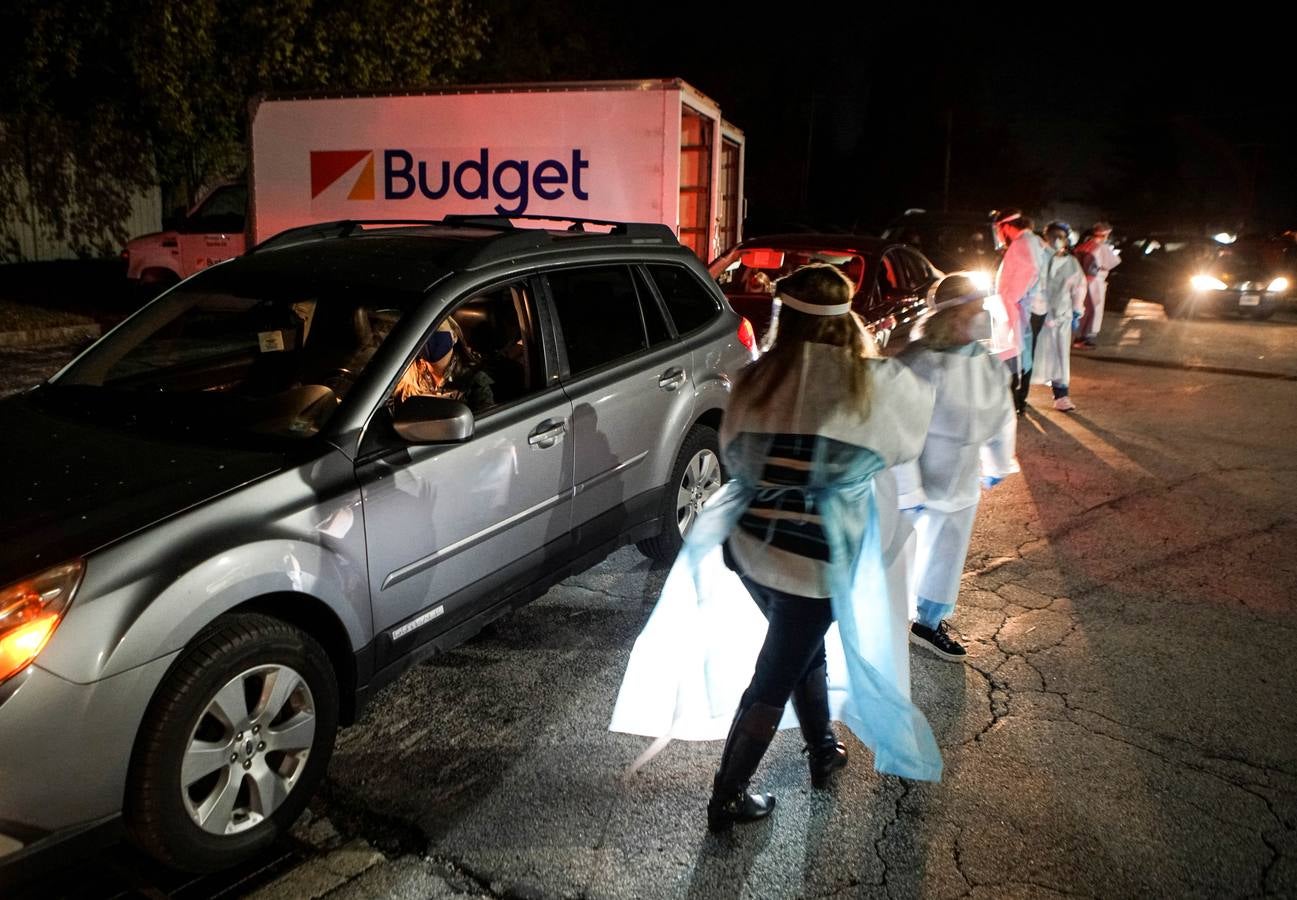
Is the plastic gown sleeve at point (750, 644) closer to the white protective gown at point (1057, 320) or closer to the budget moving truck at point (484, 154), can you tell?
the budget moving truck at point (484, 154)

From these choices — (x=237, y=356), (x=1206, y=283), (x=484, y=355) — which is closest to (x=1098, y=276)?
(x=1206, y=283)

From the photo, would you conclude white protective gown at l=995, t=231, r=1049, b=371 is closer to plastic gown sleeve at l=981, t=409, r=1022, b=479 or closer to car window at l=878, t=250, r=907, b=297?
car window at l=878, t=250, r=907, b=297

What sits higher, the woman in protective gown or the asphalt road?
the woman in protective gown

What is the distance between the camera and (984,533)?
20.5 ft

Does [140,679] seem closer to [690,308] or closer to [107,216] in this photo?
[690,308]

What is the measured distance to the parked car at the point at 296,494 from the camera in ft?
8.44

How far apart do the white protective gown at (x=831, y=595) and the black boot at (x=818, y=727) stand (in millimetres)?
91

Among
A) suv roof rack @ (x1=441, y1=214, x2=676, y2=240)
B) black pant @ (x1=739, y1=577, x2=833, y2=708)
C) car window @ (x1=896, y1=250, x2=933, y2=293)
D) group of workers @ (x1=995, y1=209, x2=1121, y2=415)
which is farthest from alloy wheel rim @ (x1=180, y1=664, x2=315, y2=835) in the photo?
car window @ (x1=896, y1=250, x2=933, y2=293)

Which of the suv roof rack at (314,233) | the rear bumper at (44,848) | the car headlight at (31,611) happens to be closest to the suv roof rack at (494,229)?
the suv roof rack at (314,233)

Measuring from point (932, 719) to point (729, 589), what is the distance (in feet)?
3.56

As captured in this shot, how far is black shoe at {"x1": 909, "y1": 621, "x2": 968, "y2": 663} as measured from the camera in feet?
14.9

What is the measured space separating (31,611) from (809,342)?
2033mm

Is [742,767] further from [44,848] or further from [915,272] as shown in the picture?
[915,272]

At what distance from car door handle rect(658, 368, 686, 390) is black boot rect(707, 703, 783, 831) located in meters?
1.96
